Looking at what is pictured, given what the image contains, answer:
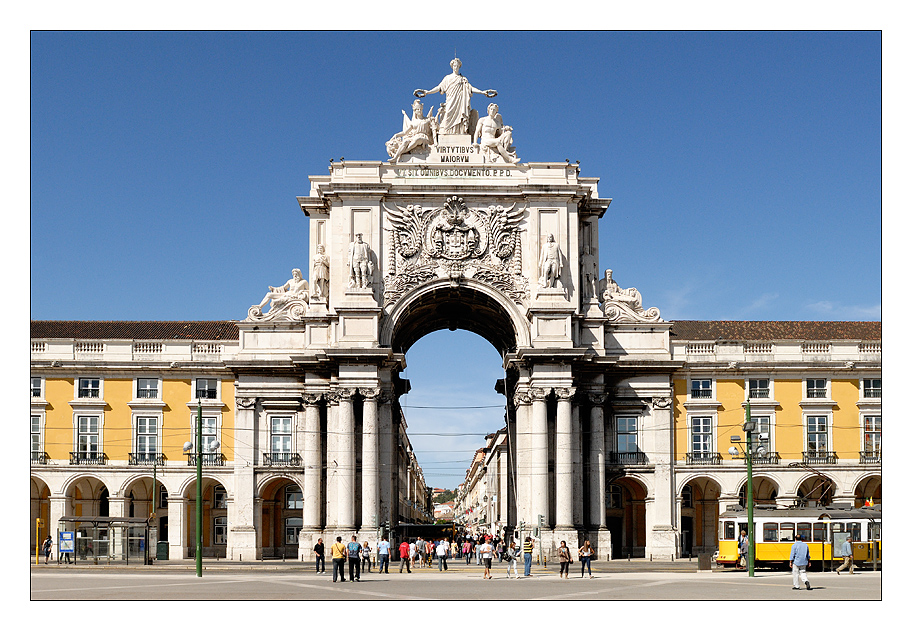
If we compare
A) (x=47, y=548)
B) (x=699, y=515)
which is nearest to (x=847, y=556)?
(x=699, y=515)

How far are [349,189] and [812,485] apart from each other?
32485 millimetres

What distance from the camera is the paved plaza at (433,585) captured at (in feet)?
123

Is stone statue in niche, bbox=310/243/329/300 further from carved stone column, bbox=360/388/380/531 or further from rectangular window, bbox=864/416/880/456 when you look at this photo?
rectangular window, bbox=864/416/880/456

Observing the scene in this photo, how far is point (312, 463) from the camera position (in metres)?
71.8

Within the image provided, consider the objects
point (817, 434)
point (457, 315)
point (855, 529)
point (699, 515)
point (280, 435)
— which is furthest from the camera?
point (457, 315)

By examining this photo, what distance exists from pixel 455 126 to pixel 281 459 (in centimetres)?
2221

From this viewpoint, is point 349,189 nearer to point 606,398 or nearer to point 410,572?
point 606,398

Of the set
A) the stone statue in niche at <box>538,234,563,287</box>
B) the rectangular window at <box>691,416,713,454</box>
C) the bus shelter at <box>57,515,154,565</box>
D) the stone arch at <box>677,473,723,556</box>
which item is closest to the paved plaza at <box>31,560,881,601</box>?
the bus shelter at <box>57,515,154,565</box>

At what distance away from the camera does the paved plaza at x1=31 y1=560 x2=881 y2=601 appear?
37406mm

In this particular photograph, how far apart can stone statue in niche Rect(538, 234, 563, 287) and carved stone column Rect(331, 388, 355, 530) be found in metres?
12.5

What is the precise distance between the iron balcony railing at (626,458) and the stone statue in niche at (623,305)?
308 inches

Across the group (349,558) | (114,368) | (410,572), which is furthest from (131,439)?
(349,558)

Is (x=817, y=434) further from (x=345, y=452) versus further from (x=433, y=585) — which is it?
(x=433, y=585)

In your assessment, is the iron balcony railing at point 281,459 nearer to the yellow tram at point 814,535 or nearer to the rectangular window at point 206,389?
the rectangular window at point 206,389
